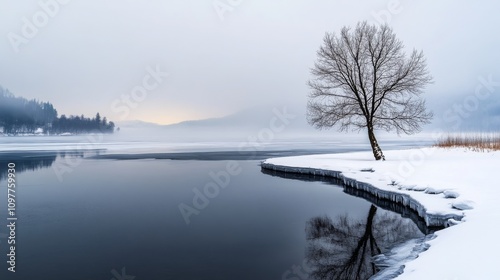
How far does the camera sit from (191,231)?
44.5 ft

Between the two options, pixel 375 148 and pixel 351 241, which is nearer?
pixel 351 241

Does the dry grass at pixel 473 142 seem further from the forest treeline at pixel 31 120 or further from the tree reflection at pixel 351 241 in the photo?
the forest treeline at pixel 31 120

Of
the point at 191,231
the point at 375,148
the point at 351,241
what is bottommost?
the point at 351,241

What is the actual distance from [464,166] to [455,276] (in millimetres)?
17918

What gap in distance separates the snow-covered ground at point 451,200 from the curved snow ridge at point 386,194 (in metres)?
0.06

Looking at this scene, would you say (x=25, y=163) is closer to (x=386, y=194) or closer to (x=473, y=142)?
(x=386, y=194)

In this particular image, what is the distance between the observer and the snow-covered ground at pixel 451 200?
7477 mm

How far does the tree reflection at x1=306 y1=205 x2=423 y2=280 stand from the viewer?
32.8ft

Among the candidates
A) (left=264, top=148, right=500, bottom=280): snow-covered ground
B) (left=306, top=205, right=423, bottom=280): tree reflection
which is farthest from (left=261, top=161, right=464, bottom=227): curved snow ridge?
(left=306, top=205, right=423, bottom=280): tree reflection

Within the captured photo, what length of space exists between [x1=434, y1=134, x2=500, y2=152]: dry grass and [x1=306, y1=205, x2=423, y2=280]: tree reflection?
21.2 meters

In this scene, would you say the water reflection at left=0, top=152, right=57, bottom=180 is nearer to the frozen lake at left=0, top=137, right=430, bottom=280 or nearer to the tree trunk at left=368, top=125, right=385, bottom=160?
the frozen lake at left=0, top=137, right=430, bottom=280

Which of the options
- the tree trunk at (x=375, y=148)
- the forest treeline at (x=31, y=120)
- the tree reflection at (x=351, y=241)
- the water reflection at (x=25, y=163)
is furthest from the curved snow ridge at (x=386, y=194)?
the forest treeline at (x=31, y=120)

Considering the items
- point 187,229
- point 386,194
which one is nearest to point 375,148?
point 386,194

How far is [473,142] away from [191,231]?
3276 centimetres
